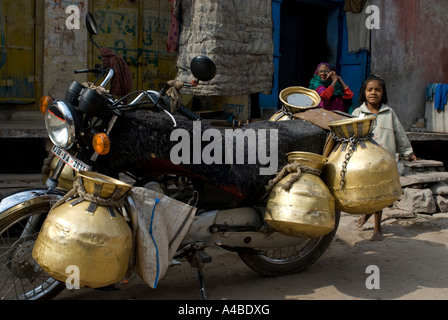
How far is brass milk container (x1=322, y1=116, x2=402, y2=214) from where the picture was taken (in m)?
3.06

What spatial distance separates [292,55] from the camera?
941cm

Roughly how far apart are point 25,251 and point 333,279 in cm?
210

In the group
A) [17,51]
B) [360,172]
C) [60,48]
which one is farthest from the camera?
[17,51]

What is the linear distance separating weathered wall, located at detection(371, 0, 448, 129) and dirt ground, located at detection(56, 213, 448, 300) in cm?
450

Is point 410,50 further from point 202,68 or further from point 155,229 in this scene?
point 155,229

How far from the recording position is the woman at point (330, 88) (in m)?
6.13

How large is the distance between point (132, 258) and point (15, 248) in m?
0.72

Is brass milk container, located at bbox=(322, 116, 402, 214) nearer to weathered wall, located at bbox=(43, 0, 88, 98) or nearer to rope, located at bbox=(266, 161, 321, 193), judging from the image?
rope, located at bbox=(266, 161, 321, 193)

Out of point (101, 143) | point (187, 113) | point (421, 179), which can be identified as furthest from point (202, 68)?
point (421, 179)

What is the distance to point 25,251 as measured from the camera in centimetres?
286

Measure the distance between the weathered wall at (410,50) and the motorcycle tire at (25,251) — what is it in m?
6.89

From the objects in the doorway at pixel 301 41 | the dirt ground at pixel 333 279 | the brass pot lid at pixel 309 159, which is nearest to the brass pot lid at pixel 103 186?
the dirt ground at pixel 333 279

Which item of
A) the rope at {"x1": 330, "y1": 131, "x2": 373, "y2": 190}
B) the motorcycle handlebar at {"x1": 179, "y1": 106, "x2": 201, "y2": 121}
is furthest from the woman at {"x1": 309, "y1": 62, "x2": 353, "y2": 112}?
the motorcycle handlebar at {"x1": 179, "y1": 106, "x2": 201, "y2": 121}
